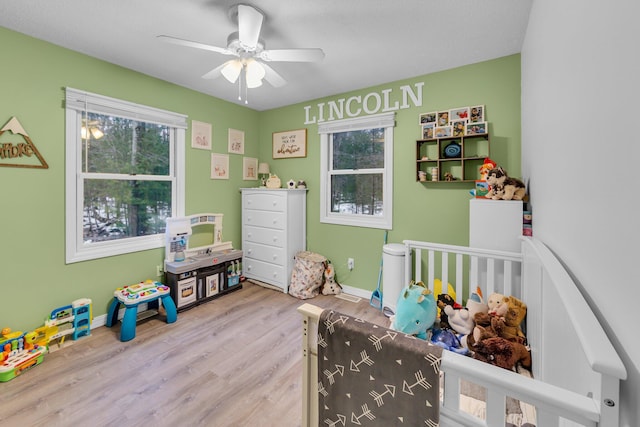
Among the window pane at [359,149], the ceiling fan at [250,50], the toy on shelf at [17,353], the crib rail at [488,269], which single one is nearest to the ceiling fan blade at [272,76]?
the ceiling fan at [250,50]

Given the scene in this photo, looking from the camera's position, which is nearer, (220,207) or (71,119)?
(71,119)

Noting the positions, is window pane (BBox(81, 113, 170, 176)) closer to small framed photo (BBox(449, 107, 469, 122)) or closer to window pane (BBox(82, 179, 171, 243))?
window pane (BBox(82, 179, 171, 243))

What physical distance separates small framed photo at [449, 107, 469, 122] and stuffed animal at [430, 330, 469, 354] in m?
1.99

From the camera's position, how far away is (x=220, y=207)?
375 cm

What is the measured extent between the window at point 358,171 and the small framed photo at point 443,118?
0.48 meters

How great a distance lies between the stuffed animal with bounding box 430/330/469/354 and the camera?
5.26ft

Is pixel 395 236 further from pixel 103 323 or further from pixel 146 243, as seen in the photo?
pixel 103 323

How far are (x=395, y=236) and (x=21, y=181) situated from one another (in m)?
3.39

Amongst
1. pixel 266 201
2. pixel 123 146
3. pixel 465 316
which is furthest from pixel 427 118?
pixel 123 146

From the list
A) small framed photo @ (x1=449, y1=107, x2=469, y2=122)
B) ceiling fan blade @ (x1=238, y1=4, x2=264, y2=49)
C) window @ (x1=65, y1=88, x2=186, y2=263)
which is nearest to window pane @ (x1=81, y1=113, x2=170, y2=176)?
window @ (x1=65, y1=88, x2=186, y2=263)

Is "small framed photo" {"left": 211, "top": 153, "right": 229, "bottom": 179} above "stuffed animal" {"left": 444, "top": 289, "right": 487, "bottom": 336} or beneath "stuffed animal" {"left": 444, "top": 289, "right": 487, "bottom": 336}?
above

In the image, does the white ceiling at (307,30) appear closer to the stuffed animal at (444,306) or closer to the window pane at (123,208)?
the window pane at (123,208)

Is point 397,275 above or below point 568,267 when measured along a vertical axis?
below

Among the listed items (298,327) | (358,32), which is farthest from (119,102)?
(298,327)
